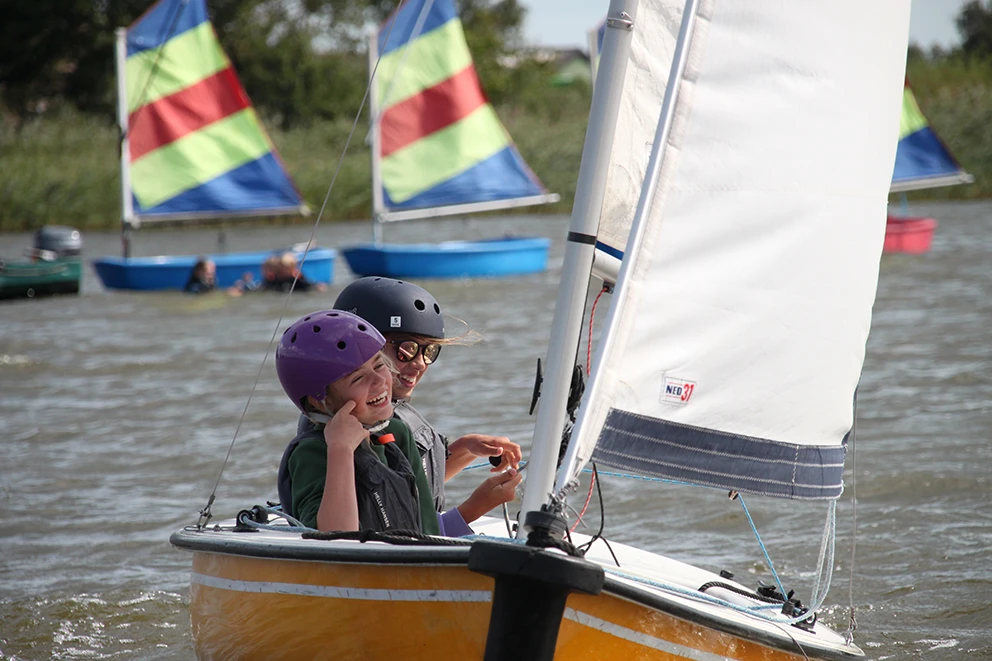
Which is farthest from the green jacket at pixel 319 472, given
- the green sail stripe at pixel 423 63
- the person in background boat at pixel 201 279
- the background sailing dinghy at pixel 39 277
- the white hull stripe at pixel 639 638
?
the green sail stripe at pixel 423 63

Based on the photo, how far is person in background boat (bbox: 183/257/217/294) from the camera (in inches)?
609

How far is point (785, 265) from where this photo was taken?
2.75 meters

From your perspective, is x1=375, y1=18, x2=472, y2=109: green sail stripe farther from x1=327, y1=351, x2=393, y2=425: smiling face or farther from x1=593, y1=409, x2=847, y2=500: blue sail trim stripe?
x1=593, y1=409, x2=847, y2=500: blue sail trim stripe

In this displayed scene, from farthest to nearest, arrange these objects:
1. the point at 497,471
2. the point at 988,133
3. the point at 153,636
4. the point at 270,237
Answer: the point at 988,133 → the point at 270,237 → the point at 153,636 → the point at 497,471

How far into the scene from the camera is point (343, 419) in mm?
2715

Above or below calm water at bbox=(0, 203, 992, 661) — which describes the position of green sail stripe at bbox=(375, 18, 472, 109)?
above

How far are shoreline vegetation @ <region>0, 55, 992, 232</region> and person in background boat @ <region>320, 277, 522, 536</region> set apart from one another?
79.8ft

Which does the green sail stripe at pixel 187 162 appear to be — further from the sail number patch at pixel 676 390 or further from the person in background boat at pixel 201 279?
the sail number patch at pixel 676 390

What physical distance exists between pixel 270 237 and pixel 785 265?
22793 millimetres

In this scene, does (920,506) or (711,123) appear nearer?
(711,123)

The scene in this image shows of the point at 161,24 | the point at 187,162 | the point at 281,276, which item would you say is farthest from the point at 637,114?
the point at 161,24

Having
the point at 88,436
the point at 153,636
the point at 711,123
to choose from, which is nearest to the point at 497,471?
the point at 711,123

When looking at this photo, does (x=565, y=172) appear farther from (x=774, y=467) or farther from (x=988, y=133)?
(x=774, y=467)

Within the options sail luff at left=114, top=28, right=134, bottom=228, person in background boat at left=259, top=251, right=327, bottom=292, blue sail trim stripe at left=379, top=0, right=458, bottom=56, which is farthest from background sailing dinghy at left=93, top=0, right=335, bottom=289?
blue sail trim stripe at left=379, top=0, right=458, bottom=56
